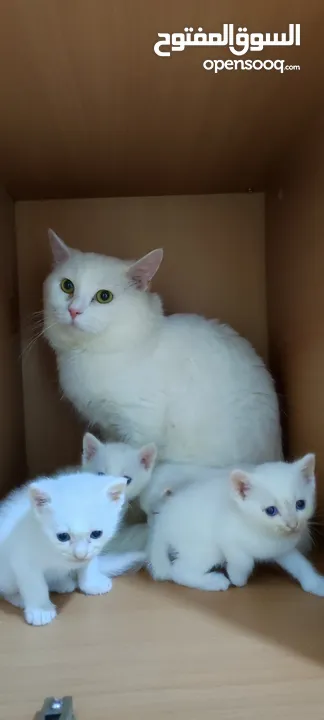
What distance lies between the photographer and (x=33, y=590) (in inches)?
38.2

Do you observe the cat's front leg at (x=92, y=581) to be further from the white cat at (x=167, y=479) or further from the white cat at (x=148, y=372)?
the white cat at (x=148, y=372)

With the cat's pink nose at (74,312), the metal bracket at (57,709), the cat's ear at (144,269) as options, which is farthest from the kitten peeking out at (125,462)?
the metal bracket at (57,709)

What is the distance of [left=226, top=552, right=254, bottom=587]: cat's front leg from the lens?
104cm

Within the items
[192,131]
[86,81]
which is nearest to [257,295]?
[192,131]

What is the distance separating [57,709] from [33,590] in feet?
0.93

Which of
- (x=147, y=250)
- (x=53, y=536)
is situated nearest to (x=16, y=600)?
(x=53, y=536)

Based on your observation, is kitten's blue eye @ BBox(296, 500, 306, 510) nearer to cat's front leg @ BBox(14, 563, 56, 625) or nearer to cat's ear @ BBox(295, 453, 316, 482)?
cat's ear @ BBox(295, 453, 316, 482)

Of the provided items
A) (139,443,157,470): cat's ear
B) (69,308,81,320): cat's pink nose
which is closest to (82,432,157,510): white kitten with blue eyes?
→ (139,443,157,470): cat's ear

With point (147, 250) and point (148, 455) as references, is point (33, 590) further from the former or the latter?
point (147, 250)

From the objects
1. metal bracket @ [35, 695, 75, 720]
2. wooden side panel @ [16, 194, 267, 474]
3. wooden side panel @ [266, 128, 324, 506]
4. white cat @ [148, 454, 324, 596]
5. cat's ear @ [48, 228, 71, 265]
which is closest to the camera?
metal bracket @ [35, 695, 75, 720]

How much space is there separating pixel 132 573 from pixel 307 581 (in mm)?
292

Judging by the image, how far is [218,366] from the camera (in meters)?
1.41

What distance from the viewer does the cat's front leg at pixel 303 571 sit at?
101 centimetres

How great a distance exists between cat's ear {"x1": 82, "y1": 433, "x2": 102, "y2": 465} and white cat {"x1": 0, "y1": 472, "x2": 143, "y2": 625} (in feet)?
0.65
